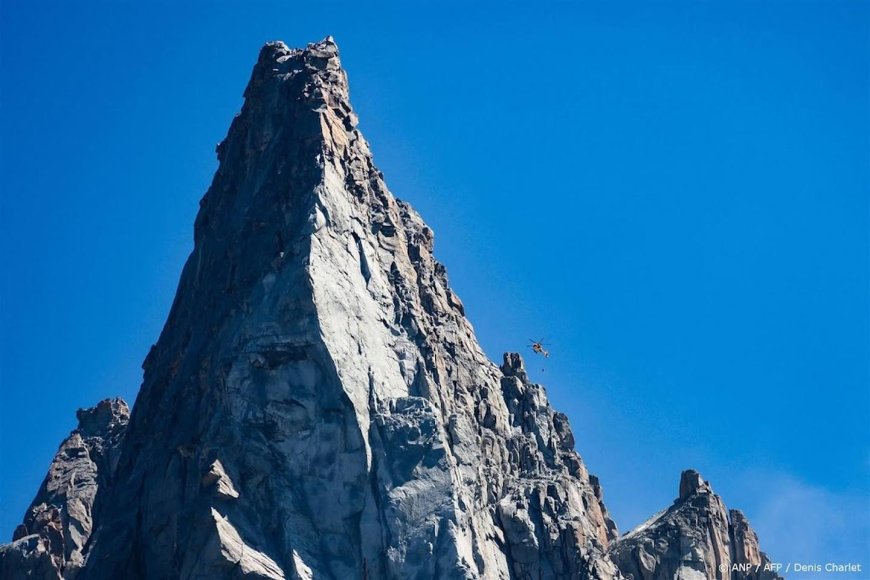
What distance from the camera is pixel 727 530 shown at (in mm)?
188500

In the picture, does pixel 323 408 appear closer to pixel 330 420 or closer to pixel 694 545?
pixel 330 420

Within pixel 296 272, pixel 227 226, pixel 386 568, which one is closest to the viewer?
pixel 386 568

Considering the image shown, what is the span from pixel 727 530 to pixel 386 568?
43.3m

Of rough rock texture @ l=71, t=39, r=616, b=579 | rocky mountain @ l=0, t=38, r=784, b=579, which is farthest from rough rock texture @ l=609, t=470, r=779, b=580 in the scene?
rough rock texture @ l=71, t=39, r=616, b=579

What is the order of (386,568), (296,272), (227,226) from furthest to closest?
(227,226) → (296,272) → (386,568)

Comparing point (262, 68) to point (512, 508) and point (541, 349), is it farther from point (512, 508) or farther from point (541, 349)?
point (512, 508)

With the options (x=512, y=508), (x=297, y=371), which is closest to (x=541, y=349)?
(x=512, y=508)

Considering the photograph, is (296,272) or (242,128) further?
(242,128)

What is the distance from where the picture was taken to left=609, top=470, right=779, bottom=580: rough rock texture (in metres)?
184

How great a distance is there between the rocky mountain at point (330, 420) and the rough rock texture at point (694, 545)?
0.19 metres

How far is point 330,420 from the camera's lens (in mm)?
158750

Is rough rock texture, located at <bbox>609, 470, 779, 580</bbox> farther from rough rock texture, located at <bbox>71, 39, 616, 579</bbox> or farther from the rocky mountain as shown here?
rough rock texture, located at <bbox>71, 39, 616, 579</bbox>

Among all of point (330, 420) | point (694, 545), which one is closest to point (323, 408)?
point (330, 420)

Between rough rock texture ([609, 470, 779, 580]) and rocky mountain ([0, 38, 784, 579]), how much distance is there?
0.63ft
